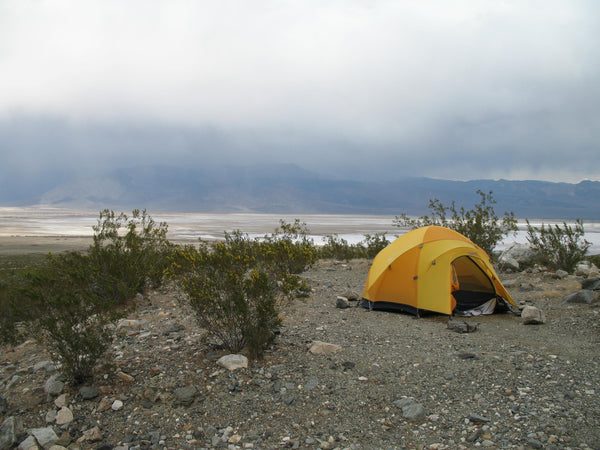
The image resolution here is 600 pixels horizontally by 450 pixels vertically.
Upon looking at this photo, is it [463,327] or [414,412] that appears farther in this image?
[463,327]

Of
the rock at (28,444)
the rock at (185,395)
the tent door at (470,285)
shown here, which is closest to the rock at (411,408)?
the rock at (185,395)

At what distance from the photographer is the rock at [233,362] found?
17.8ft

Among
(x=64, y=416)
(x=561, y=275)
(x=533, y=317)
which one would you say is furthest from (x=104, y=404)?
(x=561, y=275)

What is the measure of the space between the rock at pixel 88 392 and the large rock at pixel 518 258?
13.7 m

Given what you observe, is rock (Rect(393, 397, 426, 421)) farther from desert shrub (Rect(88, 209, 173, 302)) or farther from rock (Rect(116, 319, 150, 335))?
desert shrub (Rect(88, 209, 173, 302))

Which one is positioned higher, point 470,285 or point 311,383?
point 470,285

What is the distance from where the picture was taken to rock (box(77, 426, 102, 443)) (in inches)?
166

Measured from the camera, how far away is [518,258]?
15.0 m

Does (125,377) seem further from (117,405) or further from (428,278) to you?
(428,278)

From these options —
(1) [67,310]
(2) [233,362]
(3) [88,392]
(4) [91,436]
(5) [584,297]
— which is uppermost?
(1) [67,310]

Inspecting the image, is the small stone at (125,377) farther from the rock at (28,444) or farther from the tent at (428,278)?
the tent at (428,278)

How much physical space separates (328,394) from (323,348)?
1.26 meters

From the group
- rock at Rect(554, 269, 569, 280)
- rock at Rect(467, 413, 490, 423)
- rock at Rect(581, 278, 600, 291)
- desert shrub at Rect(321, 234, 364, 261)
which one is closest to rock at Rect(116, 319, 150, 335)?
rock at Rect(467, 413, 490, 423)

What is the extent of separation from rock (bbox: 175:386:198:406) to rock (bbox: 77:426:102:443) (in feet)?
2.78
